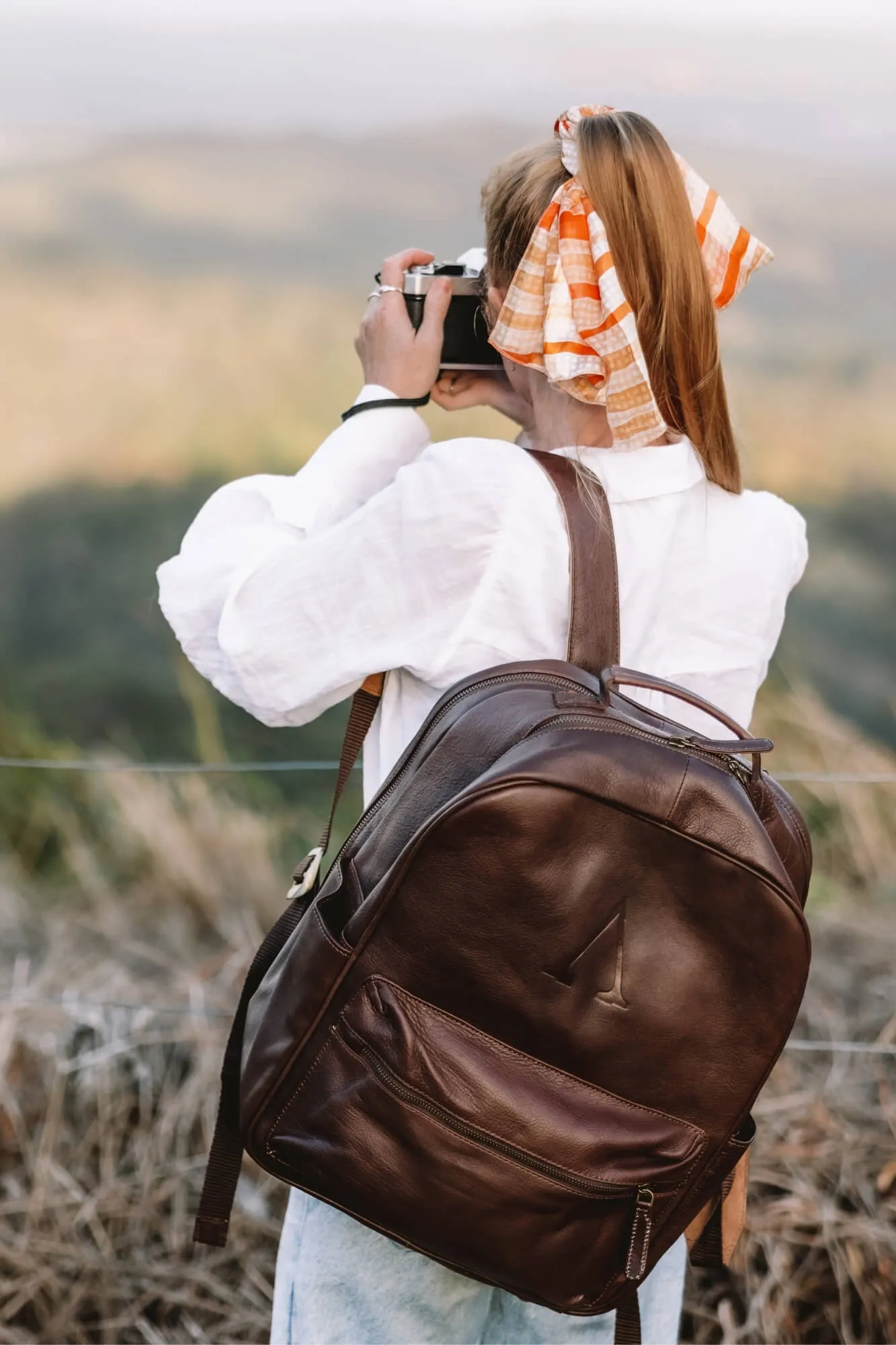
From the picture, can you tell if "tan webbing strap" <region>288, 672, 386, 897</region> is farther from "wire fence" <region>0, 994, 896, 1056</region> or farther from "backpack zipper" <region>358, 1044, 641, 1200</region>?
"wire fence" <region>0, 994, 896, 1056</region>

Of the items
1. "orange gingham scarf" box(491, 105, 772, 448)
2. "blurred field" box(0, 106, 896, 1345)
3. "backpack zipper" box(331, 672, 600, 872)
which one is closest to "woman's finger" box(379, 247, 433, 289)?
"orange gingham scarf" box(491, 105, 772, 448)

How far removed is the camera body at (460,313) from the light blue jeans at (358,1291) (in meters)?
0.61

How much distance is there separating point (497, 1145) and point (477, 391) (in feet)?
1.80

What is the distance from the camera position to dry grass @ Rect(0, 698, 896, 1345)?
159 cm

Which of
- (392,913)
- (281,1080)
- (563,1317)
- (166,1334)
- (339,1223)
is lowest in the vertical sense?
(166,1334)

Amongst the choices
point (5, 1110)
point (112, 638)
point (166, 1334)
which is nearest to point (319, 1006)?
point (166, 1334)

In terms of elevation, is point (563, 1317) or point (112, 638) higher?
point (563, 1317)

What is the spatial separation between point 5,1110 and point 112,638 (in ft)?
3.69

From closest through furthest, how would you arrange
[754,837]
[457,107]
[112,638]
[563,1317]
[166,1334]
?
[754,837], [563,1317], [166,1334], [457,107], [112,638]

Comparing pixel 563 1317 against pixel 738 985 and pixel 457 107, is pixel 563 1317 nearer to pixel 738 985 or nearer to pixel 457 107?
pixel 738 985

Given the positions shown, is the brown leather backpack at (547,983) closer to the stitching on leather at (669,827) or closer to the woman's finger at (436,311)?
the stitching on leather at (669,827)

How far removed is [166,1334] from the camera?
1.59 m

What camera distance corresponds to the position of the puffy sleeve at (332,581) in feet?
2.68

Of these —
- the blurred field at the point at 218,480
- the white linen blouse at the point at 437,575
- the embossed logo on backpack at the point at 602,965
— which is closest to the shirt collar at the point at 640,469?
the white linen blouse at the point at 437,575
